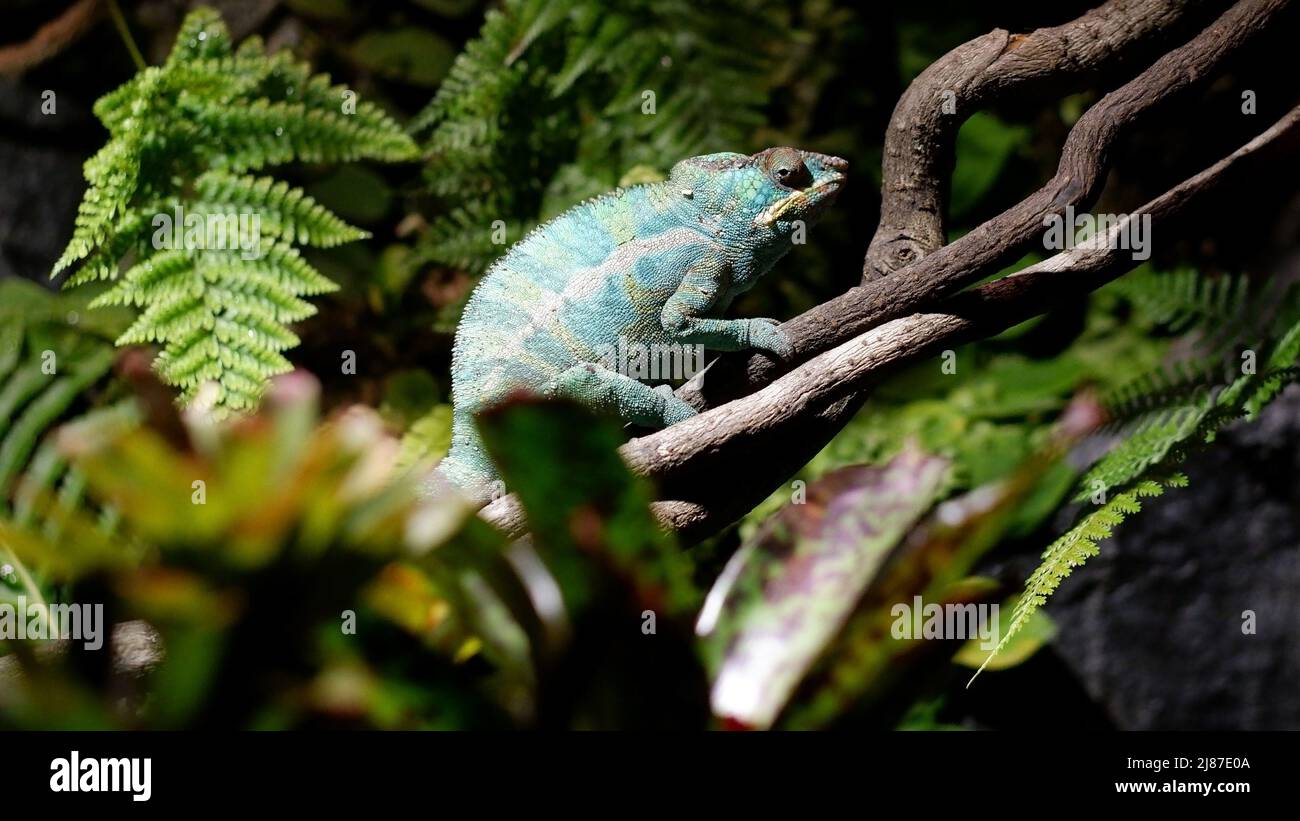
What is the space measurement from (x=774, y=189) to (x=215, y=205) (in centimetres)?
129

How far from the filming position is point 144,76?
236 cm

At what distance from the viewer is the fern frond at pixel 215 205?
2.19m

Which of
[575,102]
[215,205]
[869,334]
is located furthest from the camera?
[575,102]

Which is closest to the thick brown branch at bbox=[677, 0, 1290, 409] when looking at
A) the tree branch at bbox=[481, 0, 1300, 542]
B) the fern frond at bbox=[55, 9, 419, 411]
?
the tree branch at bbox=[481, 0, 1300, 542]

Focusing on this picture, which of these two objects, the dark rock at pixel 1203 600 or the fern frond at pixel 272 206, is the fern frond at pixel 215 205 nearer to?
the fern frond at pixel 272 206

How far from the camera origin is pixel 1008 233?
5.59 feet

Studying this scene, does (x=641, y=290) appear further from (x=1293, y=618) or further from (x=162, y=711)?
(x=1293, y=618)

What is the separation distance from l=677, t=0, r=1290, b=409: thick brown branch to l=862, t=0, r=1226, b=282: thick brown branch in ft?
0.32

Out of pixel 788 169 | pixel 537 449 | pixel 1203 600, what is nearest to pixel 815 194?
pixel 788 169

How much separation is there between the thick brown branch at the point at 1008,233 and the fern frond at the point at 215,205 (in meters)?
1.00

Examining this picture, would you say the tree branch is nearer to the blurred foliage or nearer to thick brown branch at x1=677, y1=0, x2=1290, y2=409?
thick brown branch at x1=677, y1=0, x2=1290, y2=409

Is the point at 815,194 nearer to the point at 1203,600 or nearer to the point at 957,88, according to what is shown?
the point at 957,88

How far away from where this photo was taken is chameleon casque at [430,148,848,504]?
1866mm
